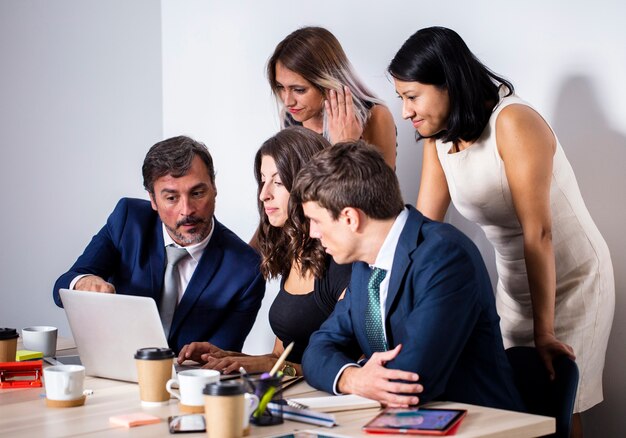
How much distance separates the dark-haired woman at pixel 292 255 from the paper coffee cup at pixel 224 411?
0.87 meters

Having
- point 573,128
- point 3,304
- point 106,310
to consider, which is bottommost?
point 3,304

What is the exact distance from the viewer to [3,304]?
4551mm

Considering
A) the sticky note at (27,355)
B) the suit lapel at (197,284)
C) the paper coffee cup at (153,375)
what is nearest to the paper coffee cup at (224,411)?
the paper coffee cup at (153,375)

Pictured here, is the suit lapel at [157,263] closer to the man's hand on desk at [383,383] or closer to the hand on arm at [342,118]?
the hand on arm at [342,118]

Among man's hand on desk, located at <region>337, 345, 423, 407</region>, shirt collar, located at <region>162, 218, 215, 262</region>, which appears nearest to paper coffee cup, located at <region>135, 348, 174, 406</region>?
man's hand on desk, located at <region>337, 345, 423, 407</region>

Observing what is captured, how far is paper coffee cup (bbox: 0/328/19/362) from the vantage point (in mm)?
2307

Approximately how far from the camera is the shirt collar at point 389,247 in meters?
2.00

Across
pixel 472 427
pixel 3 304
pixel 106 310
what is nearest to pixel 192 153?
pixel 106 310

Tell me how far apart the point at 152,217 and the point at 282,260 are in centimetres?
64

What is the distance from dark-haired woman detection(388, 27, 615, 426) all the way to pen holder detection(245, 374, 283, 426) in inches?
37.3

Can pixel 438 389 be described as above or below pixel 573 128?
below

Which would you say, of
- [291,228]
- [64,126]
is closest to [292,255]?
[291,228]

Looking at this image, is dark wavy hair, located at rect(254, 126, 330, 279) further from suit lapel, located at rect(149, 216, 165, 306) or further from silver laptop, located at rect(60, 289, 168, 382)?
silver laptop, located at rect(60, 289, 168, 382)

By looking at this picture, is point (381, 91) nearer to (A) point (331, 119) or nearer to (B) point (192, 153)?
(A) point (331, 119)
